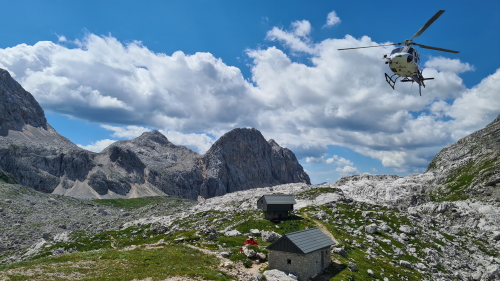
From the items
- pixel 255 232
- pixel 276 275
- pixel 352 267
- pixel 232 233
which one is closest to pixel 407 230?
pixel 255 232

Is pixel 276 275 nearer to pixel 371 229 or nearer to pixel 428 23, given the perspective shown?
pixel 428 23

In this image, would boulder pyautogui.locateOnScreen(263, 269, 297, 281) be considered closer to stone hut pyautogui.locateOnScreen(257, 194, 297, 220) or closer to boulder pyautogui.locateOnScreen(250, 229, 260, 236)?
boulder pyautogui.locateOnScreen(250, 229, 260, 236)

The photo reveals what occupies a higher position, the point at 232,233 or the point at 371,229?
the point at 371,229

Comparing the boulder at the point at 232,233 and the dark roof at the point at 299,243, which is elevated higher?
the dark roof at the point at 299,243

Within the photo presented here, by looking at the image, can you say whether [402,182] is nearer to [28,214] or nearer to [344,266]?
[344,266]

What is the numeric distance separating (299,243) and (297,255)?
1.27 metres

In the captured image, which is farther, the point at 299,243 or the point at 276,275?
the point at 299,243

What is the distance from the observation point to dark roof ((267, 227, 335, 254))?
3494 centimetres

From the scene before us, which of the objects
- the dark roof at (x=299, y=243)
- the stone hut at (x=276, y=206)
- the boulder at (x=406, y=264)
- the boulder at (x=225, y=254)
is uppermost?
the stone hut at (x=276, y=206)

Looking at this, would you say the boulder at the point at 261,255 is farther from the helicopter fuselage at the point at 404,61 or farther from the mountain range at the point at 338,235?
the helicopter fuselage at the point at 404,61

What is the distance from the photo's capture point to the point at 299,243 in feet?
117

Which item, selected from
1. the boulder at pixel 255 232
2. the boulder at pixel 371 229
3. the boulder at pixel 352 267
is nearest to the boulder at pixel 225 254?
the boulder at pixel 352 267

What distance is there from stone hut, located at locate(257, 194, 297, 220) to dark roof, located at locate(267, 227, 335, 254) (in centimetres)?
3040

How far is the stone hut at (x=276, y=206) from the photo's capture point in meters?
69.3
